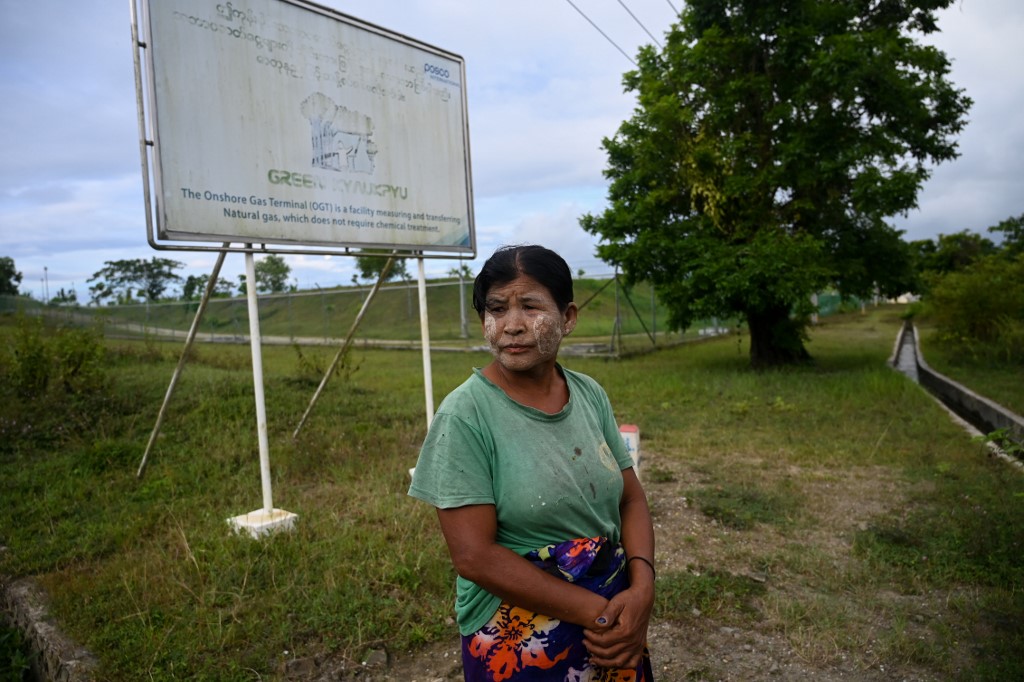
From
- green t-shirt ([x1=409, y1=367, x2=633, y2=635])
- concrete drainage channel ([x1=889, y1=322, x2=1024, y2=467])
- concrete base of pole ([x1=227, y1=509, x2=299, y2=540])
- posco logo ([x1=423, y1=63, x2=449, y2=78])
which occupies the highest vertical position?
posco logo ([x1=423, y1=63, x2=449, y2=78])

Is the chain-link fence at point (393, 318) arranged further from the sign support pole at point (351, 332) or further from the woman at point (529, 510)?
the woman at point (529, 510)

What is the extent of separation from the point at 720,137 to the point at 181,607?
38.6 ft

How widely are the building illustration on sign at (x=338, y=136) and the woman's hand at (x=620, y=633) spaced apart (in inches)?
163

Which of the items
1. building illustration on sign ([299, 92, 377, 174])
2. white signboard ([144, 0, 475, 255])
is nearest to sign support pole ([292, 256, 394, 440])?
white signboard ([144, 0, 475, 255])

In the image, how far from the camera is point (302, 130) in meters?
4.84

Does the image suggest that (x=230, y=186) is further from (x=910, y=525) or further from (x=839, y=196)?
(x=839, y=196)

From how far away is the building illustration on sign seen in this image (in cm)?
492

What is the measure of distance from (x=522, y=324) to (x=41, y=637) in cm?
303

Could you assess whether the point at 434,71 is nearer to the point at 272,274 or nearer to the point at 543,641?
the point at 543,641

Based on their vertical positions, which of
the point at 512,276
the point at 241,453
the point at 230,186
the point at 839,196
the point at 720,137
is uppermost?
the point at 720,137

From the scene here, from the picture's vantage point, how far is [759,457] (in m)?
6.43

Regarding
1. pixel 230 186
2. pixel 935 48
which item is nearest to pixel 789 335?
pixel 935 48

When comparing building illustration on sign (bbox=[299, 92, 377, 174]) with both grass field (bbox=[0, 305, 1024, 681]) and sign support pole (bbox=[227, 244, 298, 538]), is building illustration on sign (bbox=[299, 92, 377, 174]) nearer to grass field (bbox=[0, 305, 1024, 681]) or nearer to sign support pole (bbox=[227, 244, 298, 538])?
sign support pole (bbox=[227, 244, 298, 538])

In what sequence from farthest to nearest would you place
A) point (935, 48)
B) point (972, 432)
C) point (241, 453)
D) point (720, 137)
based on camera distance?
point (720, 137) → point (935, 48) → point (972, 432) → point (241, 453)
